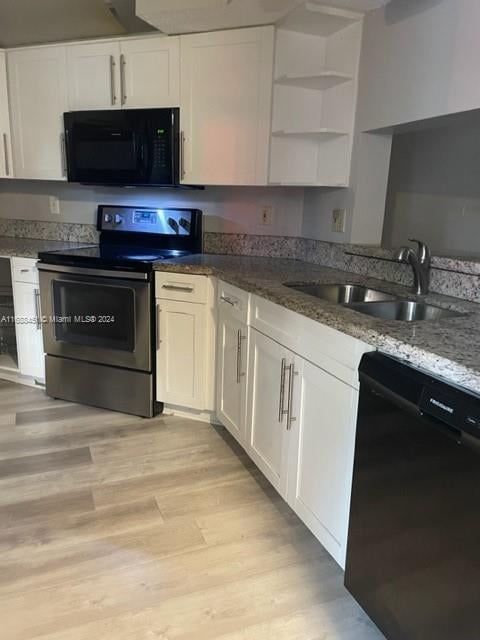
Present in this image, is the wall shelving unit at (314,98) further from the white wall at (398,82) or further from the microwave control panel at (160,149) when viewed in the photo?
the microwave control panel at (160,149)

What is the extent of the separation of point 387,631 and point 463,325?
0.85 meters

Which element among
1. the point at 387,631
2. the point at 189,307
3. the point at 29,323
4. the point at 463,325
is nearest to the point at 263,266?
the point at 189,307

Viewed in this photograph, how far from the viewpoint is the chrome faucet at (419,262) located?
1.72 meters

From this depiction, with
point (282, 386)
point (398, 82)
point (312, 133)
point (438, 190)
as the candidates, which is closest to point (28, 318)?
point (282, 386)

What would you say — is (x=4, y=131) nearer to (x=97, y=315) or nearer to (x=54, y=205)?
(x=54, y=205)

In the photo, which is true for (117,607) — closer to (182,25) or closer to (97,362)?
(97,362)

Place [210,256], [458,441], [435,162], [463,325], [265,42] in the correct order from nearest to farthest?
[458,441] → [463,325] → [265,42] → [210,256] → [435,162]

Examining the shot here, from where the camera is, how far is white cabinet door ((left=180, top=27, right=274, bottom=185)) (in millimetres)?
2398

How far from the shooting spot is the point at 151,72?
102 inches

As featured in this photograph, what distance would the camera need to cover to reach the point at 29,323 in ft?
9.38

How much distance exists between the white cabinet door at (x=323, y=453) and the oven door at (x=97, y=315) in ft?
3.70

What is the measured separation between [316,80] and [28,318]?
213cm

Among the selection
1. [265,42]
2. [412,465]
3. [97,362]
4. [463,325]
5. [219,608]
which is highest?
[265,42]

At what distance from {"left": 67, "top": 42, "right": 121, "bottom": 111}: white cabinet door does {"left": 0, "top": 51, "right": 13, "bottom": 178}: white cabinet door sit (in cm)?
48
